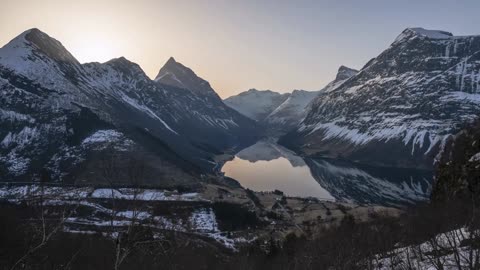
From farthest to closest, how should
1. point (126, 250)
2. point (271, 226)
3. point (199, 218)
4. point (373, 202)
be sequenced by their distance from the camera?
point (373, 202), point (199, 218), point (271, 226), point (126, 250)

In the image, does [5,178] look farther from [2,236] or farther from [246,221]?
[2,236]

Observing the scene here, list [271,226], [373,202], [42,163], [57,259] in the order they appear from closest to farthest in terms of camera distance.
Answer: [57,259]
[271,226]
[373,202]
[42,163]

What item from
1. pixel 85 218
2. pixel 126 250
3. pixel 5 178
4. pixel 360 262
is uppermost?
pixel 5 178

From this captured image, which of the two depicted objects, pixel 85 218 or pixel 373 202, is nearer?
pixel 85 218

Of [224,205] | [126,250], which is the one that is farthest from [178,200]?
[126,250]

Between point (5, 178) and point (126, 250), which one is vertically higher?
point (5, 178)

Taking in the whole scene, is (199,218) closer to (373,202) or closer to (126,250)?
(373,202)

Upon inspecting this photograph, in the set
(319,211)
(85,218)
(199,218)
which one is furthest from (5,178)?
(319,211)

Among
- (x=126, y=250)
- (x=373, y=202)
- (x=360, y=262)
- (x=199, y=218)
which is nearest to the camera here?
(x=126, y=250)

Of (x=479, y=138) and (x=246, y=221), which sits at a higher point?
(x=479, y=138)
